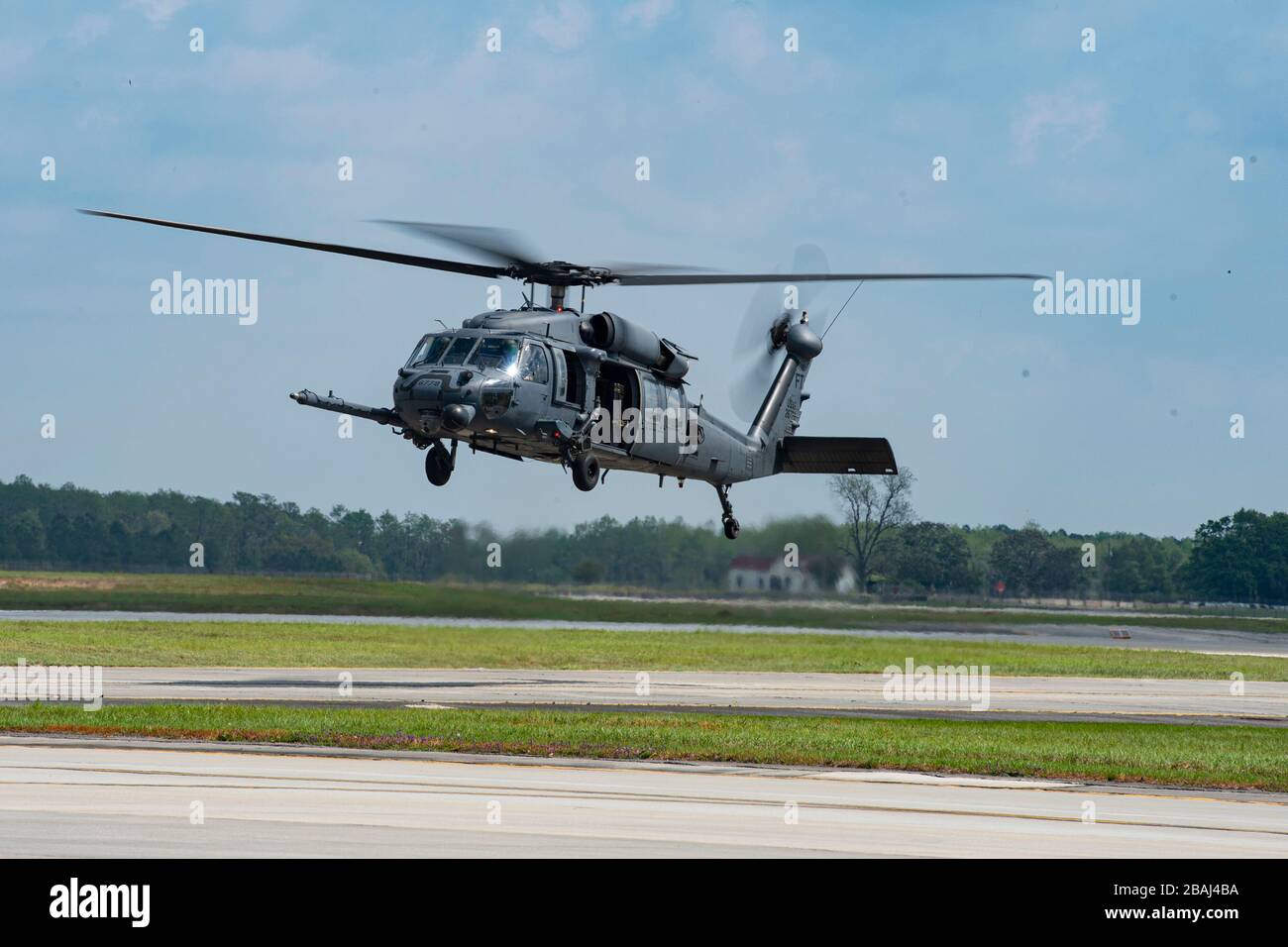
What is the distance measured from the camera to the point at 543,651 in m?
51.2

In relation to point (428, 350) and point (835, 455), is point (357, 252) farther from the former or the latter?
point (835, 455)

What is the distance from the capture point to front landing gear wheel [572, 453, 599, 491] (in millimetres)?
32188

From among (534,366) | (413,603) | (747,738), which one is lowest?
(747,738)

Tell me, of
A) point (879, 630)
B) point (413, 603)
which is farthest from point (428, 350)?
point (879, 630)

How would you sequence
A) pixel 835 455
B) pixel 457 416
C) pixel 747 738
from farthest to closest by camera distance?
pixel 835 455 < pixel 457 416 < pixel 747 738

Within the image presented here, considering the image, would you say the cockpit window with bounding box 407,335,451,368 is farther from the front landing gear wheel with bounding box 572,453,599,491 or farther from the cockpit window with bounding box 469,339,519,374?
the front landing gear wheel with bounding box 572,453,599,491

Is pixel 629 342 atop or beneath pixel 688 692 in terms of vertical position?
atop

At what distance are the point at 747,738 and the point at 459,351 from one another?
389 inches

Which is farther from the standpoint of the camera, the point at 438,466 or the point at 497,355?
the point at 438,466

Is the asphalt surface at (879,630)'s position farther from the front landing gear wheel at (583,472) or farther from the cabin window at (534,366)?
the cabin window at (534,366)

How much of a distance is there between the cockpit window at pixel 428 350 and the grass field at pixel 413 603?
22468mm
